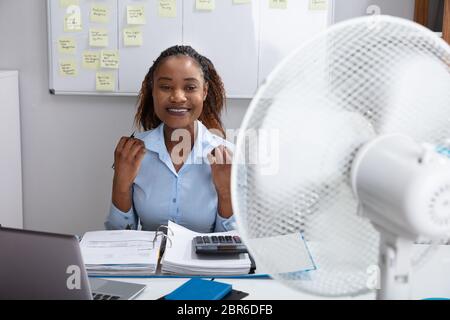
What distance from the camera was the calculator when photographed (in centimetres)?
126

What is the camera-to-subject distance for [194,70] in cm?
182

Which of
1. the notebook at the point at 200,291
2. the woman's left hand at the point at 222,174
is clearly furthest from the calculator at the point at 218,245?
the woman's left hand at the point at 222,174

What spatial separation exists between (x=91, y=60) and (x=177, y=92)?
0.83 metres

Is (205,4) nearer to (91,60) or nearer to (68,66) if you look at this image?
(91,60)

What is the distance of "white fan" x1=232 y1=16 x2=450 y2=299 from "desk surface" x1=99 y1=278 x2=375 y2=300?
18.1 inches

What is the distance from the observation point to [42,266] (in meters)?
0.86

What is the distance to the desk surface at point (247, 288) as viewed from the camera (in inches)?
44.2

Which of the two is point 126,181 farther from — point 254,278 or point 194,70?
point 254,278

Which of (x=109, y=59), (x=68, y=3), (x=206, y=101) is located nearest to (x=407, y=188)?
(x=206, y=101)

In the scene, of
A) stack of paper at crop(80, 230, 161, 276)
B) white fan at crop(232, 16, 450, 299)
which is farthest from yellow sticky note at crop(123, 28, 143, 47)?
white fan at crop(232, 16, 450, 299)

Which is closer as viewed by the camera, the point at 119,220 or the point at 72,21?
the point at 119,220

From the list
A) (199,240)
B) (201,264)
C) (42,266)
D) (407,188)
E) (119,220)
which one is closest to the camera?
(407,188)

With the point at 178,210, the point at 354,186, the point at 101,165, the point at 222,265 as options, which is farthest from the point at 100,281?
the point at 101,165

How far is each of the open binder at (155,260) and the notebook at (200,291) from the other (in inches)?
3.2
